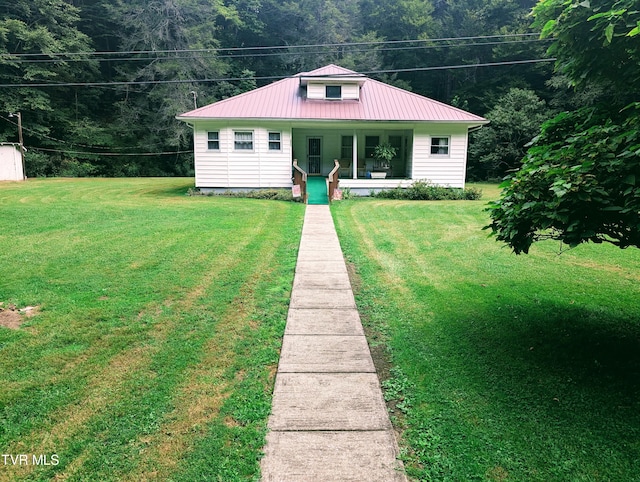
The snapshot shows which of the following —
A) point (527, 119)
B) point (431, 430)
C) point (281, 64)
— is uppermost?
point (281, 64)

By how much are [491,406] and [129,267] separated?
19.0 feet

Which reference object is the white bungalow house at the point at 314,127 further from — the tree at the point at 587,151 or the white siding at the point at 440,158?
the tree at the point at 587,151

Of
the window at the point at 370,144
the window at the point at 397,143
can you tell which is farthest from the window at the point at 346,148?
the window at the point at 397,143

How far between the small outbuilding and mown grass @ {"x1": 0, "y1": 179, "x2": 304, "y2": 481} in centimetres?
1873

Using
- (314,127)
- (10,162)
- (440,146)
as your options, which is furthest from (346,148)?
(10,162)

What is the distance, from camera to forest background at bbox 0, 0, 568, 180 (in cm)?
2855

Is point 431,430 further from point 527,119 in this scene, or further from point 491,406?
point 527,119

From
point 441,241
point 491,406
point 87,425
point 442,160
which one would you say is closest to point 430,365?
point 491,406

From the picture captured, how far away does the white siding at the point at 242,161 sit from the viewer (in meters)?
17.8

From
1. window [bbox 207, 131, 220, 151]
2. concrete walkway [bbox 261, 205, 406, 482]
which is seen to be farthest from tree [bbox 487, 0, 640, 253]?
window [bbox 207, 131, 220, 151]

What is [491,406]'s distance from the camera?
10.7 feet

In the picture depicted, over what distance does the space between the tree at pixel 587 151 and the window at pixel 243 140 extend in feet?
49.2

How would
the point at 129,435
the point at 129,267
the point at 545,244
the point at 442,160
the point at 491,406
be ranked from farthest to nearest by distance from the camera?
the point at 442,160, the point at 545,244, the point at 129,267, the point at 491,406, the point at 129,435

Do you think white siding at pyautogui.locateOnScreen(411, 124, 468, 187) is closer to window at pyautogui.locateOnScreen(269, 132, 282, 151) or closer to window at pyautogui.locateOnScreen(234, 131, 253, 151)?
window at pyautogui.locateOnScreen(269, 132, 282, 151)
